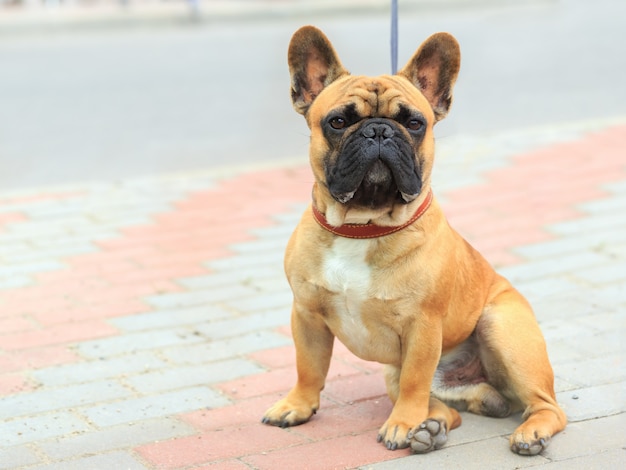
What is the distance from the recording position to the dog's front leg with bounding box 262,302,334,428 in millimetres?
3760

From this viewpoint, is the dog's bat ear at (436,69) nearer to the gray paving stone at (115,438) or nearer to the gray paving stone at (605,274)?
the gray paving stone at (115,438)

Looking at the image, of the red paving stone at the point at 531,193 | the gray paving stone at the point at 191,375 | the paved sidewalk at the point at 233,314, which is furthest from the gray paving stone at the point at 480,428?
the red paving stone at the point at 531,193

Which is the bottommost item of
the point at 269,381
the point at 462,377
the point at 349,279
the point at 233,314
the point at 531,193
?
the point at 531,193

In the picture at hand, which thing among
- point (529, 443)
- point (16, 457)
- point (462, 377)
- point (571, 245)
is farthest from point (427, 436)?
point (571, 245)

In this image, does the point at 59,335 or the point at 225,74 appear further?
the point at 225,74

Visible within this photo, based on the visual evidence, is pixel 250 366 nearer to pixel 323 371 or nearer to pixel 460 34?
pixel 323 371

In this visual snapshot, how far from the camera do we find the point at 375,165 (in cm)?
331

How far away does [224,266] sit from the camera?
19.4 ft

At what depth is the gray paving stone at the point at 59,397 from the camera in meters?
4.05

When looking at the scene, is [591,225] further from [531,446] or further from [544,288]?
[531,446]

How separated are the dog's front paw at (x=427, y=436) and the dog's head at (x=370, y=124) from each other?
0.69 meters

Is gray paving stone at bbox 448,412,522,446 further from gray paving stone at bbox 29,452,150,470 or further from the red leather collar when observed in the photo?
gray paving stone at bbox 29,452,150,470

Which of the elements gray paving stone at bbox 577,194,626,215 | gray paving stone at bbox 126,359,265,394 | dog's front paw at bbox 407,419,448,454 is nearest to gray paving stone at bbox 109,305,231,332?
gray paving stone at bbox 126,359,265,394

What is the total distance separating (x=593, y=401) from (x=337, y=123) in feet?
4.94
